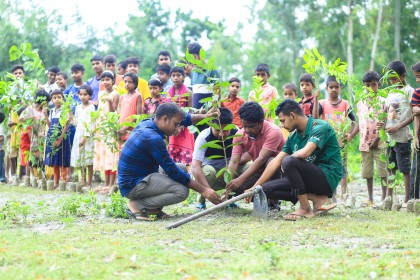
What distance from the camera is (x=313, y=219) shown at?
7512 mm

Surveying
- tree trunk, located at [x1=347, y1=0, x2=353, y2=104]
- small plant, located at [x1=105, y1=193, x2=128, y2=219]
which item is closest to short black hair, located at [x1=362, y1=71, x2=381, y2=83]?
small plant, located at [x1=105, y1=193, x2=128, y2=219]

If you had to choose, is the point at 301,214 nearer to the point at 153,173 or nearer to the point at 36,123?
the point at 153,173

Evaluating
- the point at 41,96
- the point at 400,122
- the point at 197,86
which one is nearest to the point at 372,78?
the point at 400,122

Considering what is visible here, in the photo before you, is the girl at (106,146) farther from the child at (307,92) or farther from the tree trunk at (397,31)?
the tree trunk at (397,31)

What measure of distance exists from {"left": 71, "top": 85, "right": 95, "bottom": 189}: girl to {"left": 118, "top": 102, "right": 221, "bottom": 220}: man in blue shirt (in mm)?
3895

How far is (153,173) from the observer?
317 inches

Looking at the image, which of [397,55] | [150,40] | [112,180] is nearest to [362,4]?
[397,55]

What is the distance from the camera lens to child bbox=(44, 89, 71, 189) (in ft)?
40.0

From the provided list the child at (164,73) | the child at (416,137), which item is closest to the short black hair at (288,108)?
the child at (416,137)

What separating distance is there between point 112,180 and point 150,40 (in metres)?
23.9

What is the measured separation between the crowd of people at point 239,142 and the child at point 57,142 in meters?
0.04

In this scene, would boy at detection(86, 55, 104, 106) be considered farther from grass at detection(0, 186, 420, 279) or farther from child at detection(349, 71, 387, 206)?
child at detection(349, 71, 387, 206)

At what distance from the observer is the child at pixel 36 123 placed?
12484 millimetres

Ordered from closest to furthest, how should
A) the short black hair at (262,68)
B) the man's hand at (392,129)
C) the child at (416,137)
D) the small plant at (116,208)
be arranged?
the small plant at (116,208) < the child at (416,137) < the man's hand at (392,129) < the short black hair at (262,68)
